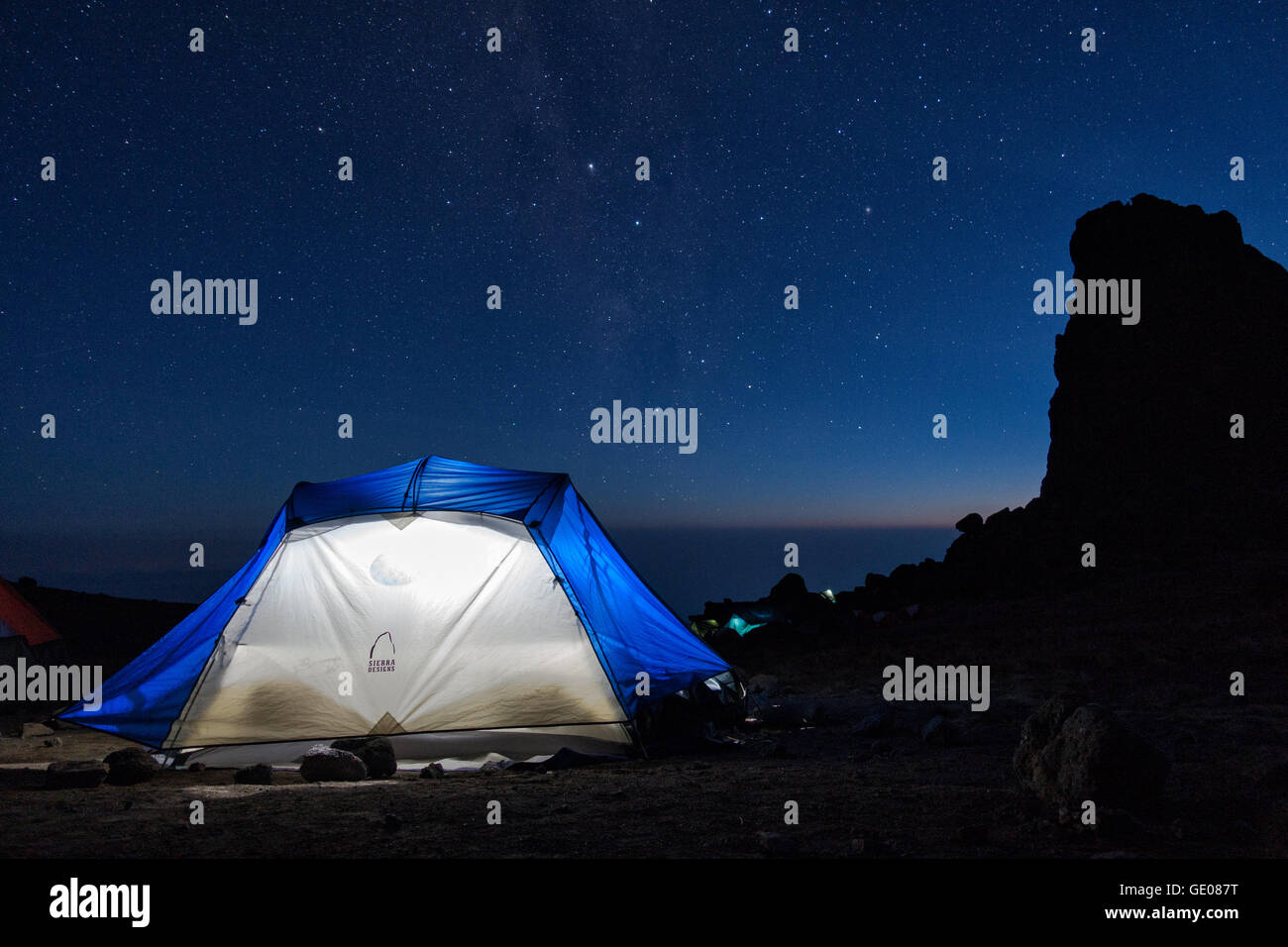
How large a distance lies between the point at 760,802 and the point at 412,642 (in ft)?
13.3

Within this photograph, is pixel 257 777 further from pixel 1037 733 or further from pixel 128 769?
pixel 1037 733

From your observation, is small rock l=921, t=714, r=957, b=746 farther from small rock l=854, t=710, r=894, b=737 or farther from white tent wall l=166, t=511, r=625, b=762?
white tent wall l=166, t=511, r=625, b=762

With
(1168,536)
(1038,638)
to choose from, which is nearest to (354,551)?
(1038,638)

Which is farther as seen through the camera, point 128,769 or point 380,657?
point 380,657

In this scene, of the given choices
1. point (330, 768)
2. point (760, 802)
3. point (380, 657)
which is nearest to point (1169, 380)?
point (380, 657)

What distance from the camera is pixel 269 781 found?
7.02 m

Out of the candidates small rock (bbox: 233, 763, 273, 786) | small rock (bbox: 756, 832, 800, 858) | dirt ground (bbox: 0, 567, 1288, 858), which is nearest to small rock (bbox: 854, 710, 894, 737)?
dirt ground (bbox: 0, 567, 1288, 858)

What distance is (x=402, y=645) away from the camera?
845 centimetres

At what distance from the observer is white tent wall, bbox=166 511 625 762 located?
805cm

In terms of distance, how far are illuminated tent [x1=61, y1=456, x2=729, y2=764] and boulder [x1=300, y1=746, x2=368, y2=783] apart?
872 millimetres

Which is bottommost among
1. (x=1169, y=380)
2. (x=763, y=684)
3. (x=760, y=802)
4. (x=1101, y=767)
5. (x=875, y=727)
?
(x=763, y=684)

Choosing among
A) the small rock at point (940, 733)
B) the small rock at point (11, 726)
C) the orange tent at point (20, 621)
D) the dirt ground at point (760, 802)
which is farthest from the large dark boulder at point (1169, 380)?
the small rock at point (11, 726)
